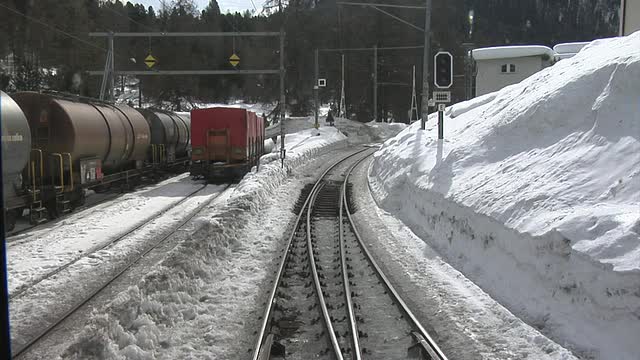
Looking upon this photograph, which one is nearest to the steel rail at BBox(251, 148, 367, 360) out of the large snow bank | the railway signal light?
the large snow bank

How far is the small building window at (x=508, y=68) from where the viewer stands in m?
31.5

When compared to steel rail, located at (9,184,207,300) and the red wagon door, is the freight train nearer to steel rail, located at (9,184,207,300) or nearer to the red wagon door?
steel rail, located at (9,184,207,300)

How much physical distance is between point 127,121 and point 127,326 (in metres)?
14.8

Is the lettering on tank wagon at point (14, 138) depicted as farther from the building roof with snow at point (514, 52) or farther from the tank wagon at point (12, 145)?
the building roof with snow at point (514, 52)

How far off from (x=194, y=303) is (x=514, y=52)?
90.7 ft

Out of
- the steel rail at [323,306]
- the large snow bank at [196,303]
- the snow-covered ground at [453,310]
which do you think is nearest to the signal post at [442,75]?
the snow-covered ground at [453,310]

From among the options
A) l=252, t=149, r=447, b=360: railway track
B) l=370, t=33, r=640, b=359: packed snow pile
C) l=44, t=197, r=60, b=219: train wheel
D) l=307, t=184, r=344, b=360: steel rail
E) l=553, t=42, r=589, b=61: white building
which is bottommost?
l=252, t=149, r=447, b=360: railway track

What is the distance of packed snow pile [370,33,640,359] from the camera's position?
563 centimetres

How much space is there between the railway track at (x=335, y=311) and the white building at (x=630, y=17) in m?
12.6

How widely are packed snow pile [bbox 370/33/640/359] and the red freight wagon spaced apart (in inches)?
456

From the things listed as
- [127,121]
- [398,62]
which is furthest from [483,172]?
[398,62]

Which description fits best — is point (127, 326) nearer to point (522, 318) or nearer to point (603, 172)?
point (522, 318)

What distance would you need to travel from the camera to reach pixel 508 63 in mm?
31578

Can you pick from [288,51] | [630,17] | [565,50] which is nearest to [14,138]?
[630,17]
